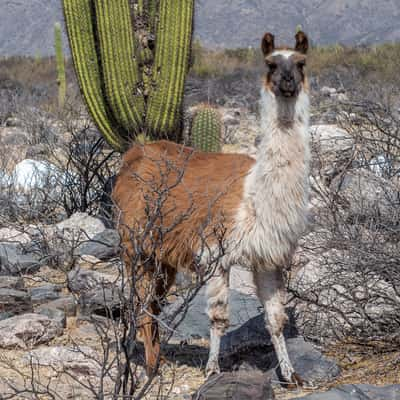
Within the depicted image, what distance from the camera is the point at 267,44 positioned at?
5.70m

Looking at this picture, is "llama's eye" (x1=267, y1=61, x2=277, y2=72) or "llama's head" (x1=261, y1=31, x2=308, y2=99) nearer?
"llama's head" (x1=261, y1=31, x2=308, y2=99)

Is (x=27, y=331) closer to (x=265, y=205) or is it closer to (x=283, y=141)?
(x=265, y=205)

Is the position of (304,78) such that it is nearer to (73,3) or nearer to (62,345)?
(62,345)

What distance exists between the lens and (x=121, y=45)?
30.9ft

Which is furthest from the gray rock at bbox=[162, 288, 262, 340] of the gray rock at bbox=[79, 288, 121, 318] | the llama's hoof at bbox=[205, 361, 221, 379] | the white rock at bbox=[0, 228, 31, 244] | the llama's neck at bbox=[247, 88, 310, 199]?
the white rock at bbox=[0, 228, 31, 244]

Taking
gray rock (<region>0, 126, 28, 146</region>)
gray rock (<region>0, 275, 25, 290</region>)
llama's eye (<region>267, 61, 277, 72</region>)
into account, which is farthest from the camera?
gray rock (<region>0, 126, 28, 146</region>)

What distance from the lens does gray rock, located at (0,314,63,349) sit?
20.1 ft

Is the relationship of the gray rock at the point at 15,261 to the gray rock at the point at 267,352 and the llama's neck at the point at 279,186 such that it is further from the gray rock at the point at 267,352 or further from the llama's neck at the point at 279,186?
the llama's neck at the point at 279,186

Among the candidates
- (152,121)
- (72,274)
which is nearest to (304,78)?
(72,274)

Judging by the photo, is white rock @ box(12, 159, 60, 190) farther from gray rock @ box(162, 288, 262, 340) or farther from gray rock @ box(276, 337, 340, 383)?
gray rock @ box(276, 337, 340, 383)

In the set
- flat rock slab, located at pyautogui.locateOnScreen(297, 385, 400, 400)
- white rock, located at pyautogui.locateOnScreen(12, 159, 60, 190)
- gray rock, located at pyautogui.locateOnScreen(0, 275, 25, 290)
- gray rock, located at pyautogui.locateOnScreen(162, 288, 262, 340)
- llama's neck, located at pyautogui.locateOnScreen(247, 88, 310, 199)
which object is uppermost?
llama's neck, located at pyautogui.locateOnScreen(247, 88, 310, 199)

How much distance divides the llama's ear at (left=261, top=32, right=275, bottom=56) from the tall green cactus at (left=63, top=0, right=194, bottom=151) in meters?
3.76

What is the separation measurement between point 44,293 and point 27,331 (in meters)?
1.27

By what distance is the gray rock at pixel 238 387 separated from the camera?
468cm
